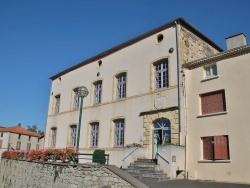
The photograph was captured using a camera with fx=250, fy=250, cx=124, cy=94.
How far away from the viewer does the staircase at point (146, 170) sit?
10730 mm

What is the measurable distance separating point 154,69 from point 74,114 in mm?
8452

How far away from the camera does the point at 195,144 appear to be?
12086 mm

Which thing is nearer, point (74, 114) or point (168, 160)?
point (168, 160)

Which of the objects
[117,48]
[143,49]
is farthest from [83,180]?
[117,48]

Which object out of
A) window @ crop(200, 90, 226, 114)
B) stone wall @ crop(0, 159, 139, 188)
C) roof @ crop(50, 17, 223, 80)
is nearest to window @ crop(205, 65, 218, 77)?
window @ crop(200, 90, 226, 114)

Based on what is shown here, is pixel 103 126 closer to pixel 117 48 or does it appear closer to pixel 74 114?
pixel 74 114

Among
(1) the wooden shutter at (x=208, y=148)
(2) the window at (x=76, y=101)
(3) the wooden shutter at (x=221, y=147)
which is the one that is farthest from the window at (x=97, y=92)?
(3) the wooden shutter at (x=221, y=147)

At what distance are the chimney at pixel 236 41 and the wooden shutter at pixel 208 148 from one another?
5.49 meters

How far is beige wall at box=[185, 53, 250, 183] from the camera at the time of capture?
417 inches

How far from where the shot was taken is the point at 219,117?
1156 cm

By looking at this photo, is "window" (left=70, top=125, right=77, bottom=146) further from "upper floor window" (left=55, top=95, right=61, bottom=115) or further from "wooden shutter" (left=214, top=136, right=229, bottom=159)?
"wooden shutter" (left=214, top=136, right=229, bottom=159)

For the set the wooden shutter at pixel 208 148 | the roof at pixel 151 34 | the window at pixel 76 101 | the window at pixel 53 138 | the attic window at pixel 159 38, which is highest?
the roof at pixel 151 34

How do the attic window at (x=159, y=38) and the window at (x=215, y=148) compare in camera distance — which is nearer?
the window at (x=215, y=148)

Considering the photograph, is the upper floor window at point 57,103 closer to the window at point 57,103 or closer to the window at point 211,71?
the window at point 57,103
